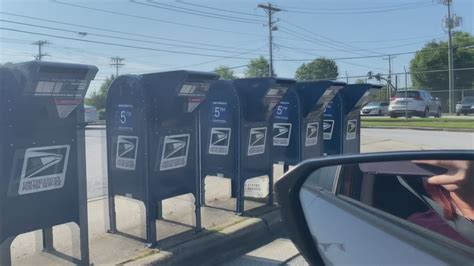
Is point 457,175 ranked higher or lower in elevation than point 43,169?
higher

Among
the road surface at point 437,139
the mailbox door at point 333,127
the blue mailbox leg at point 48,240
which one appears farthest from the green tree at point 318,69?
the blue mailbox leg at point 48,240

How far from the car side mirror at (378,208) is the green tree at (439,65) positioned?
57.2 m

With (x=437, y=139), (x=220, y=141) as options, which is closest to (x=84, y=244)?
(x=220, y=141)

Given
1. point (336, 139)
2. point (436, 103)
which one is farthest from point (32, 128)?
point (436, 103)

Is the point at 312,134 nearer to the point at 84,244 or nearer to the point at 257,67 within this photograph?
the point at 84,244

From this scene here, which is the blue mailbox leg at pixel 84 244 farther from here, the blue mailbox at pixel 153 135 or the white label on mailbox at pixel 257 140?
the white label on mailbox at pixel 257 140

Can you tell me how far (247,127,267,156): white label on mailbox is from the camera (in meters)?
5.94

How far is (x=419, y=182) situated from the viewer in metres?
1.80

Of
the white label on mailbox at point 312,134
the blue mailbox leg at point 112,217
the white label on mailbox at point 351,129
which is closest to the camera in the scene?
the blue mailbox leg at point 112,217

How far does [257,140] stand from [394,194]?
4213 millimetres

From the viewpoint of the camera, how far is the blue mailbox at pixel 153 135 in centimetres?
459

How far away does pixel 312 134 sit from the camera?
723 cm

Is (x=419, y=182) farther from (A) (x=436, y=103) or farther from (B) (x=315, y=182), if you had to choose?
(A) (x=436, y=103)

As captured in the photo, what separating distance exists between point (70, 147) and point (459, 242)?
10.1ft
